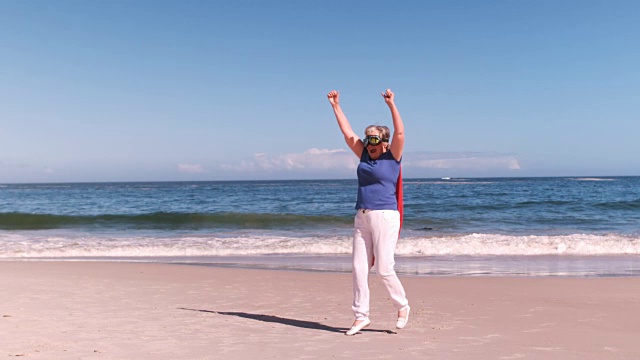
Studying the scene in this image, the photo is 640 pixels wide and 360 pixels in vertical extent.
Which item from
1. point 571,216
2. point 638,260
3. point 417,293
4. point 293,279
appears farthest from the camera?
point 571,216

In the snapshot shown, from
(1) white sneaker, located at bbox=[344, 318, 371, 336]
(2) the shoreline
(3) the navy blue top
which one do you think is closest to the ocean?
(2) the shoreline

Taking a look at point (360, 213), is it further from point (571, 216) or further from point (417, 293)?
point (571, 216)

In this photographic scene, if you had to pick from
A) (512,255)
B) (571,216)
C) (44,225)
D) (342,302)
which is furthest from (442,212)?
(342,302)

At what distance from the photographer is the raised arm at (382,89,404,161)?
5062 millimetres

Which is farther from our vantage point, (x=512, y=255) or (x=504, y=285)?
(x=512, y=255)

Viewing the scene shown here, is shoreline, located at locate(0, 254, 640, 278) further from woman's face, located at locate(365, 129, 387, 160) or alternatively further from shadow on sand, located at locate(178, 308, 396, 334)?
woman's face, located at locate(365, 129, 387, 160)

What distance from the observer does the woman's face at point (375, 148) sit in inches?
205

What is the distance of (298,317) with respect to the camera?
6504 mm

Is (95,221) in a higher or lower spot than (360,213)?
lower

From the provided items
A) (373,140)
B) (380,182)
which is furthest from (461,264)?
(373,140)

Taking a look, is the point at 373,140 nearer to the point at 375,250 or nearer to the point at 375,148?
the point at 375,148

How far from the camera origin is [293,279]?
9.54m

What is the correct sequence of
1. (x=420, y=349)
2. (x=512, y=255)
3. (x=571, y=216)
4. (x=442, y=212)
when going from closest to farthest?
(x=420, y=349) < (x=512, y=255) < (x=571, y=216) < (x=442, y=212)

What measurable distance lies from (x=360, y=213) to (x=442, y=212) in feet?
84.5
